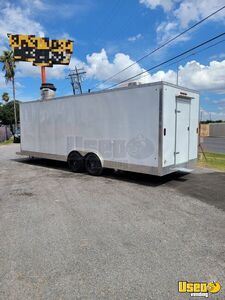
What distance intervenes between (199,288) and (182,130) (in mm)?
5181

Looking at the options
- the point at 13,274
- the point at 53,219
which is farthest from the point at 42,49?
the point at 13,274

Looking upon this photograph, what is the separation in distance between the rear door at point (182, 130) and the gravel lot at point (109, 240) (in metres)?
0.97

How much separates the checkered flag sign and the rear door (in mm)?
15039

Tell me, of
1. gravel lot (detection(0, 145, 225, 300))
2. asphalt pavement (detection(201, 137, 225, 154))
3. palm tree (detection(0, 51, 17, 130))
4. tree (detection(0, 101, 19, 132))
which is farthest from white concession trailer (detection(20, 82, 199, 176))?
tree (detection(0, 101, 19, 132))

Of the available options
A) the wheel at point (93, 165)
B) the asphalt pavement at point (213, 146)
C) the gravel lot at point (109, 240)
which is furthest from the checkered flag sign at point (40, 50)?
the gravel lot at point (109, 240)

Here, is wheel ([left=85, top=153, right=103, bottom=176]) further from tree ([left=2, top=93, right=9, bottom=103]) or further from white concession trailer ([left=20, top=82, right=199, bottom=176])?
tree ([left=2, top=93, right=9, bottom=103])

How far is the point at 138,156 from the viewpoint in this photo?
6973 mm

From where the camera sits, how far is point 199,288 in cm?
257

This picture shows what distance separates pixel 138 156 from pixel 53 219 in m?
3.25

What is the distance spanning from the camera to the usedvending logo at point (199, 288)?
8.20 feet

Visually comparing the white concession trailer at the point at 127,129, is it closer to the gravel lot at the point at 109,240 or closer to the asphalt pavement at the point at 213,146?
the gravel lot at the point at 109,240

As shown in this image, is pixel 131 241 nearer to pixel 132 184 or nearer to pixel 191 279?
pixel 191 279

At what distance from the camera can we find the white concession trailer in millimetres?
6500

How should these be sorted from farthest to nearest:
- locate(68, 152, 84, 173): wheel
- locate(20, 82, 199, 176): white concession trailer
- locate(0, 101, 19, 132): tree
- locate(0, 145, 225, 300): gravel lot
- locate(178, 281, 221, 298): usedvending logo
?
locate(0, 101, 19, 132): tree < locate(68, 152, 84, 173): wheel < locate(20, 82, 199, 176): white concession trailer < locate(0, 145, 225, 300): gravel lot < locate(178, 281, 221, 298): usedvending logo
